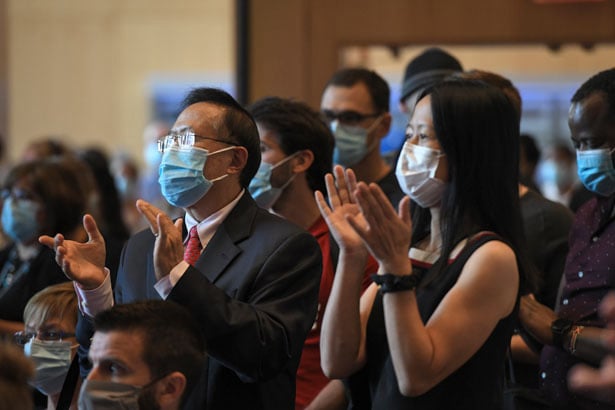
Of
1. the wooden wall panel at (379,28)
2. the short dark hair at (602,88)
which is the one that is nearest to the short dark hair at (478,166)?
the short dark hair at (602,88)

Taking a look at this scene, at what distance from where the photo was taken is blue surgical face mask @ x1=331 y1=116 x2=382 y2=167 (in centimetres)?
441

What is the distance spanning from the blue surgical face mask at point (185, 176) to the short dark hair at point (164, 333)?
0.49 meters

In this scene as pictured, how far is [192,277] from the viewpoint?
2.78 m

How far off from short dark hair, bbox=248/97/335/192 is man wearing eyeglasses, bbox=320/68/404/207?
0.37m

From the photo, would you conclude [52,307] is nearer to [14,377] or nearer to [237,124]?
[237,124]

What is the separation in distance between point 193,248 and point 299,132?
0.95 m

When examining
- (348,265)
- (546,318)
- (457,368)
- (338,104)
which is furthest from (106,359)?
(338,104)

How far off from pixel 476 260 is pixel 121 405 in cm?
94

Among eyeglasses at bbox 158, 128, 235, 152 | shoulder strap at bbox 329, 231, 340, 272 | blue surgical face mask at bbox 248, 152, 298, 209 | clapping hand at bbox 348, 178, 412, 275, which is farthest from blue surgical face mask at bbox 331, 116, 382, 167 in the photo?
clapping hand at bbox 348, 178, 412, 275

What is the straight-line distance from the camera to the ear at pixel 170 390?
8.82 ft

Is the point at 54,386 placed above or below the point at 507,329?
below

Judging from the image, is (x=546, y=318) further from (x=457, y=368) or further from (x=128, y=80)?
(x=128, y=80)

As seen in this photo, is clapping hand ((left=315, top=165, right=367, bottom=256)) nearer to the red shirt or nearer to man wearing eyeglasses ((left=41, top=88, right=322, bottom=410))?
man wearing eyeglasses ((left=41, top=88, right=322, bottom=410))

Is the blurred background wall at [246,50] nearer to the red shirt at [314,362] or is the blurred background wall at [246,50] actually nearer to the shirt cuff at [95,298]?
the red shirt at [314,362]
